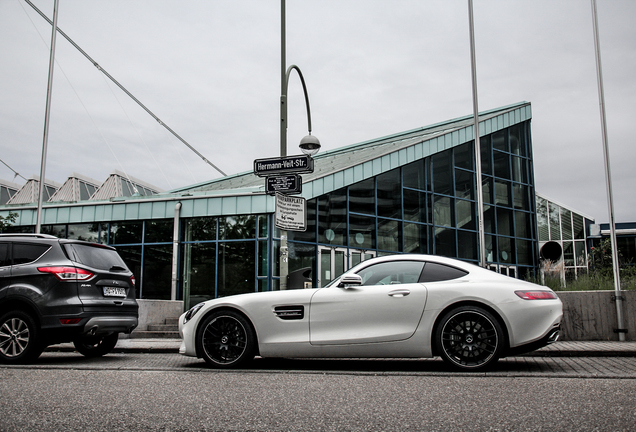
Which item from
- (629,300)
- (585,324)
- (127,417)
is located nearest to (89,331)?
(127,417)

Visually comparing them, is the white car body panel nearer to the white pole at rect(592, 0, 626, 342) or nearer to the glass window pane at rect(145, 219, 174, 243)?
the white pole at rect(592, 0, 626, 342)

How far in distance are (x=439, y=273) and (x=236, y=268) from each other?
13415 mm

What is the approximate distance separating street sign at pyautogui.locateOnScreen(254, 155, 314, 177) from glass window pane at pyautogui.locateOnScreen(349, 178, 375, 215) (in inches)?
449

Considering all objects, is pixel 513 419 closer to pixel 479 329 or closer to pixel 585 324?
pixel 479 329

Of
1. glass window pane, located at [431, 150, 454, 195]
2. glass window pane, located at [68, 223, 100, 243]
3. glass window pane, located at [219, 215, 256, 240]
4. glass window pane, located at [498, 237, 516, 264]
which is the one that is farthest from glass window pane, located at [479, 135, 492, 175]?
glass window pane, located at [68, 223, 100, 243]

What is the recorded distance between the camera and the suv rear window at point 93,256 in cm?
823

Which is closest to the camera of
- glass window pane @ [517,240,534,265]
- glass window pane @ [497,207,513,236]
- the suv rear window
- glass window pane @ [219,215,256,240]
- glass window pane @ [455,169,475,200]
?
the suv rear window

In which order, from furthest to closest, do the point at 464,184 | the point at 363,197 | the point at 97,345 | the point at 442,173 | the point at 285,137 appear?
the point at 464,184
the point at 442,173
the point at 363,197
the point at 285,137
the point at 97,345

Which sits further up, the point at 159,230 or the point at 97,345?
the point at 159,230

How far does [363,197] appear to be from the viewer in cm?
2239

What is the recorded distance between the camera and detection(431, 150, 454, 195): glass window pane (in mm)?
25484

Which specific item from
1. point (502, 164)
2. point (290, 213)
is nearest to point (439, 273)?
point (290, 213)

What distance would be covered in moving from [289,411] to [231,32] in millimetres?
15383

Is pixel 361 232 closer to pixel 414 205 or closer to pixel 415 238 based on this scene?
pixel 415 238
